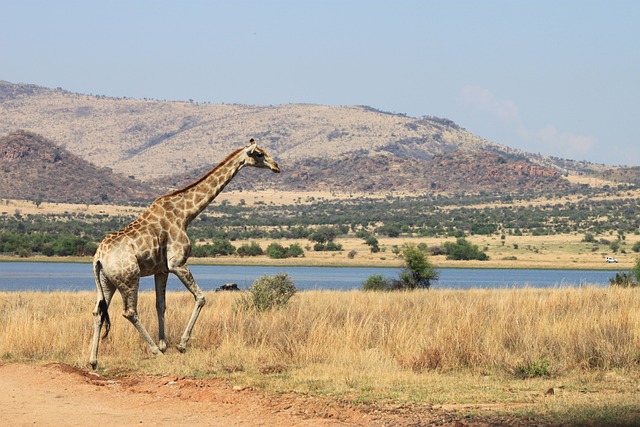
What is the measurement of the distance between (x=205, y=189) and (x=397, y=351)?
376cm

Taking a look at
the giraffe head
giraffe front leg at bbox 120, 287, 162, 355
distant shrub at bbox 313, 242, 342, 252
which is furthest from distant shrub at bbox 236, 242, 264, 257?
giraffe front leg at bbox 120, 287, 162, 355

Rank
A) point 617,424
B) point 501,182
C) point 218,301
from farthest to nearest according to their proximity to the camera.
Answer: point 501,182 < point 218,301 < point 617,424

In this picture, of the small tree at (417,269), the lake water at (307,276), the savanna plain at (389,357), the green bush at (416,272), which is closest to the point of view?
the savanna plain at (389,357)

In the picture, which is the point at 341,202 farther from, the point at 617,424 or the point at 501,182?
the point at 617,424

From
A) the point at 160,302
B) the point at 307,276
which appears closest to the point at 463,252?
the point at 307,276

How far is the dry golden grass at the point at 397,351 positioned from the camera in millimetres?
11516

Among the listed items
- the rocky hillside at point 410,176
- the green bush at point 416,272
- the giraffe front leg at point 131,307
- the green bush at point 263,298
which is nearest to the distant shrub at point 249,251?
the green bush at point 416,272

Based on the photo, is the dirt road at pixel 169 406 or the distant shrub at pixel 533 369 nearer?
the dirt road at pixel 169 406

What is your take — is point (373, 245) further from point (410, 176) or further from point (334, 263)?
point (410, 176)

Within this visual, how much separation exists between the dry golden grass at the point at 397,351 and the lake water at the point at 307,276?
23.3 metres

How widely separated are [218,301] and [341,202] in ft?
364

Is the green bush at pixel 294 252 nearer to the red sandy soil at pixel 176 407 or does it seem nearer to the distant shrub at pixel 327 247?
the distant shrub at pixel 327 247

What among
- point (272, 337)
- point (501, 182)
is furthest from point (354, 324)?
point (501, 182)

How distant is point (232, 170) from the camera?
14984mm
